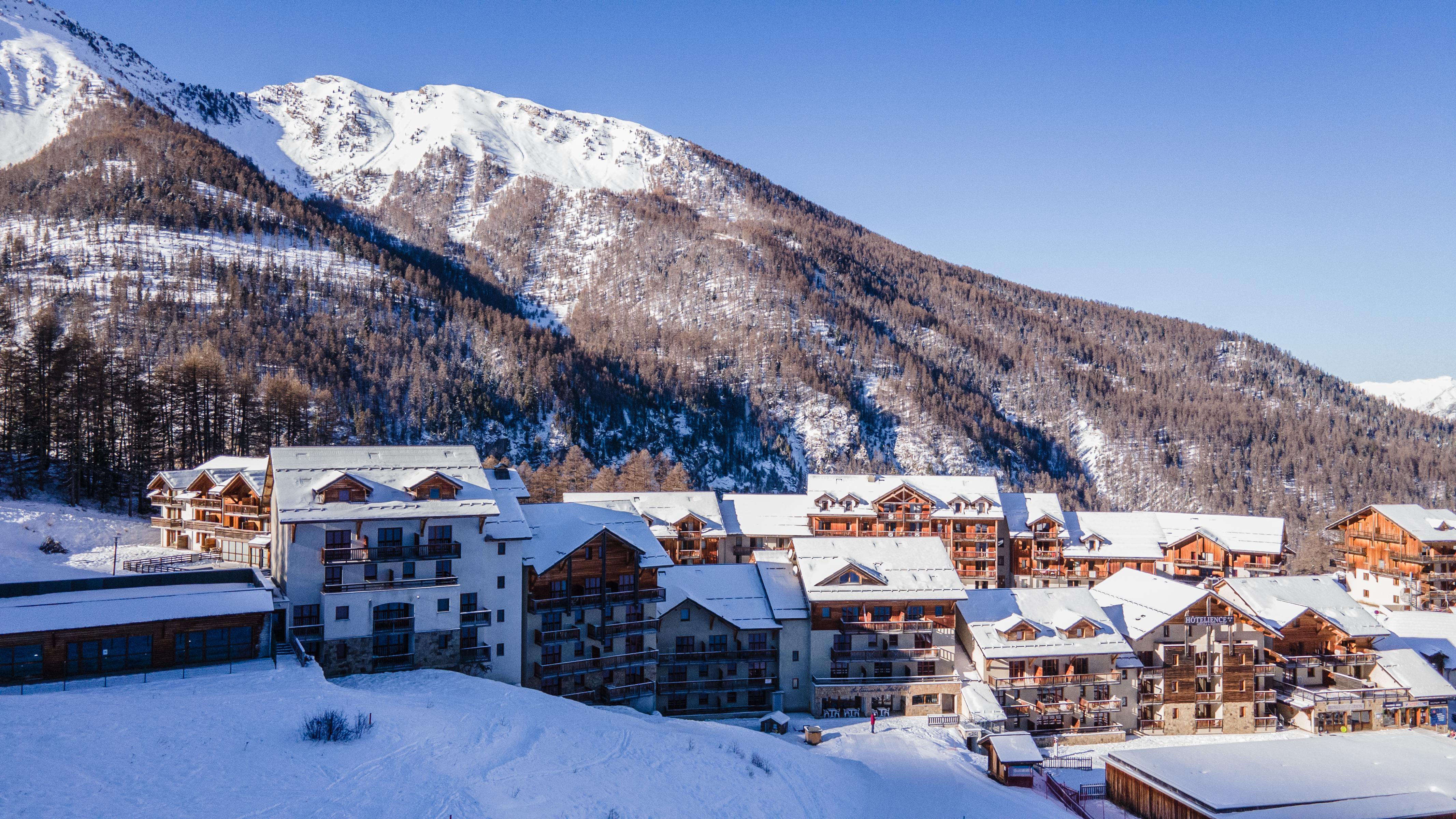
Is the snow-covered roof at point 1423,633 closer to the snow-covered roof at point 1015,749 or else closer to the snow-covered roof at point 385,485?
the snow-covered roof at point 1015,749

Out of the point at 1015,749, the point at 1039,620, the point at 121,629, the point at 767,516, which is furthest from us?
the point at 767,516

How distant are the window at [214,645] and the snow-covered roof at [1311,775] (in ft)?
138

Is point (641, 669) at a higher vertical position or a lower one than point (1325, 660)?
higher

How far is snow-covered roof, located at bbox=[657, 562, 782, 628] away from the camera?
2012 inches

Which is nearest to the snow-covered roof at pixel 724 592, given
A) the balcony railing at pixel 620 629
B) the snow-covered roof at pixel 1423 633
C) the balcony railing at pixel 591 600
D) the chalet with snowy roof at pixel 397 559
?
the balcony railing at pixel 591 600

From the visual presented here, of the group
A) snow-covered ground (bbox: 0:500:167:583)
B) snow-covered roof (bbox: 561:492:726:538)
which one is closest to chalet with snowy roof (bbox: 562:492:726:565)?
snow-covered roof (bbox: 561:492:726:538)

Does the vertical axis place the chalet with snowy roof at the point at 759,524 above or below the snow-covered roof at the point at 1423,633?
above

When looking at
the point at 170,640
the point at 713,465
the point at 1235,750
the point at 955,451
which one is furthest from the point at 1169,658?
the point at 955,451

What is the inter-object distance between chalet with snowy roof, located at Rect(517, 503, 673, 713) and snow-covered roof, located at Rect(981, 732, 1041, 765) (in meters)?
19.2

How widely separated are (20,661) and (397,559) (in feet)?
47.6

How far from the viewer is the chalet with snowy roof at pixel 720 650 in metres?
50.5

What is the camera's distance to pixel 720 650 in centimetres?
5131

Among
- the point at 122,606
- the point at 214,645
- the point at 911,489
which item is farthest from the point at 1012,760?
the point at 911,489

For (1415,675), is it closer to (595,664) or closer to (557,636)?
(595,664)
